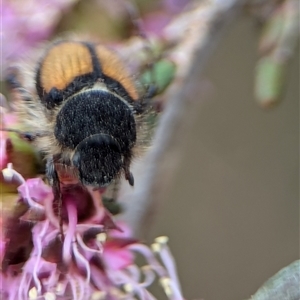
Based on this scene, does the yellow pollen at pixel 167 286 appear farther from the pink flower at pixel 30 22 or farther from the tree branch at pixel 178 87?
the pink flower at pixel 30 22

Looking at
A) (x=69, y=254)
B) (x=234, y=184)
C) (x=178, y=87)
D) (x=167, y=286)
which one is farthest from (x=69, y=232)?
(x=234, y=184)

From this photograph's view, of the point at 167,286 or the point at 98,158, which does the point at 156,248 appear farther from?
the point at 98,158

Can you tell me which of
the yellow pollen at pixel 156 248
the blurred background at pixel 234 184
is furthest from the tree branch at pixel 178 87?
the blurred background at pixel 234 184

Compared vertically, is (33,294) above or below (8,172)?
below

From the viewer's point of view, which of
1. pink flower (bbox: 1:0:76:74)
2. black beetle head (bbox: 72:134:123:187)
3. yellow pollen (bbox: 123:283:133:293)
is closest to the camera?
black beetle head (bbox: 72:134:123:187)

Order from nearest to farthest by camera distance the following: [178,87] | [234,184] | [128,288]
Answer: [128,288] → [178,87] → [234,184]

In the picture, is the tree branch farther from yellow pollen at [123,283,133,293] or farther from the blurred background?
the blurred background

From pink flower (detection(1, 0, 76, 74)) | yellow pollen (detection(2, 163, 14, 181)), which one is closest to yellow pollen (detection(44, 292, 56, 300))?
yellow pollen (detection(2, 163, 14, 181))

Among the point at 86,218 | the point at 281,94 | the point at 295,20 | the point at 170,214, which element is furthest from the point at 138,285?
the point at 170,214

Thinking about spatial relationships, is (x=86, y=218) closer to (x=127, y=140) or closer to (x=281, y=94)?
(x=127, y=140)
